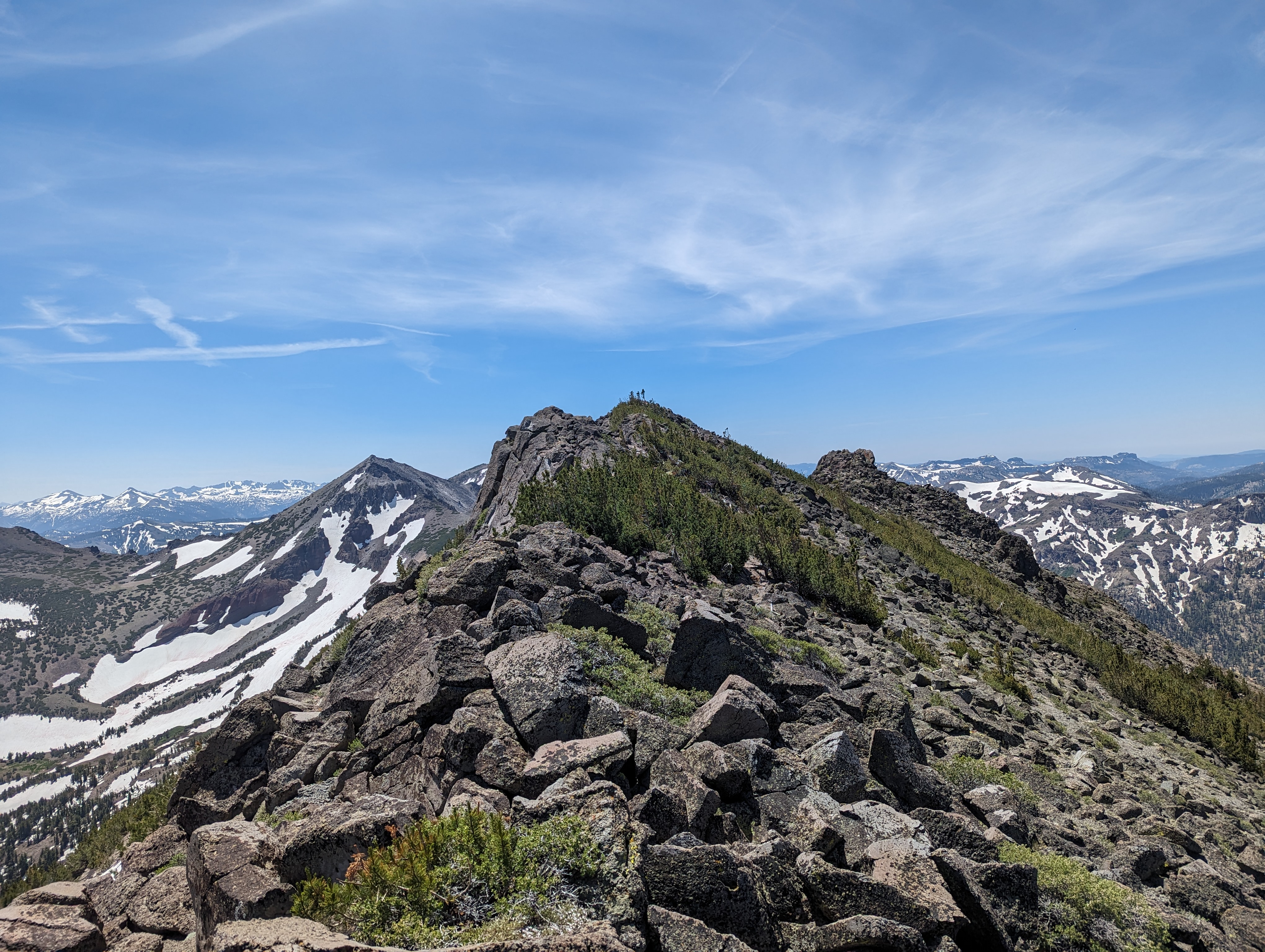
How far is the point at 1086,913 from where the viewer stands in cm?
755

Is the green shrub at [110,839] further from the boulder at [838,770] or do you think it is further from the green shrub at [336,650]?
the boulder at [838,770]

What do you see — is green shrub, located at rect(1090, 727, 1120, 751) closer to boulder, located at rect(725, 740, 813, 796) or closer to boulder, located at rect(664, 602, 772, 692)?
boulder, located at rect(664, 602, 772, 692)

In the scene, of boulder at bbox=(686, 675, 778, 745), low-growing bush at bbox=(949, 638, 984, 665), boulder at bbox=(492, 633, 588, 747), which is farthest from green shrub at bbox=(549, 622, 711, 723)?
low-growing bush at bbox=(949, 638, 984, 665)

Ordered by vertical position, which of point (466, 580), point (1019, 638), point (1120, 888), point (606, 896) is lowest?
point (1019, 638)

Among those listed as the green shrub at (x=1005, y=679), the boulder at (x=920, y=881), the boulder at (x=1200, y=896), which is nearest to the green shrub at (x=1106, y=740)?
the green shrub at (x=1005, y=679)

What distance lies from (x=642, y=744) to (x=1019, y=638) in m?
29.7

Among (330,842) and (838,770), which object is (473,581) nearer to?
(330,842)

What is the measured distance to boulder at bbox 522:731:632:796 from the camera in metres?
8.23

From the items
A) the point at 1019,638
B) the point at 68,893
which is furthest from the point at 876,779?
the point at 1019,638

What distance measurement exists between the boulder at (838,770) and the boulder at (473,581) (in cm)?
880

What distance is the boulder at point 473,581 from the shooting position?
15.2 m

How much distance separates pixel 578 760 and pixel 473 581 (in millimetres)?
7844

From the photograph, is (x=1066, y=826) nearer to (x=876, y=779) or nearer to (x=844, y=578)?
(x=876, y=779)

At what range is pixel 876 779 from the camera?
10016 mm
